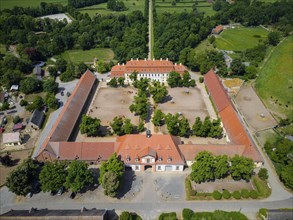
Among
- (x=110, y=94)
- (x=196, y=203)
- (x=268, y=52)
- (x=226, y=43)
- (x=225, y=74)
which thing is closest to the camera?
(x=196, y=203)

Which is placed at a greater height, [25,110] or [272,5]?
[272,5]

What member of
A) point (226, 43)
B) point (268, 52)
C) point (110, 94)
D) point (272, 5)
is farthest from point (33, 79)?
point (272, 5)

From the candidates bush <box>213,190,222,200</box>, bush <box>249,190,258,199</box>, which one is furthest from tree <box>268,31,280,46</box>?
bush <box>213,190,222,200</box>

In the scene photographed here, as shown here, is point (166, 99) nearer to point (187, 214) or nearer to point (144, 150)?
point (144, 150)

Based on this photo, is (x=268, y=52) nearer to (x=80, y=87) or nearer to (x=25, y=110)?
(x=80, y=87)

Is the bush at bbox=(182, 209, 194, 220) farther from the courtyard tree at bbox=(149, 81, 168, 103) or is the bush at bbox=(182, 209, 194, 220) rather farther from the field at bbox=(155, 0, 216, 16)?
the field at bbox=(155, 0, 216, 16)

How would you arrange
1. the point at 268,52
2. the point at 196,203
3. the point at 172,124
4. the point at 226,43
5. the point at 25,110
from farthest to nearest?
1. the point at 226,43
2. the point at 268,52
3. the point at 25,110
4. the point at 172,124
5. the point at 196,203
